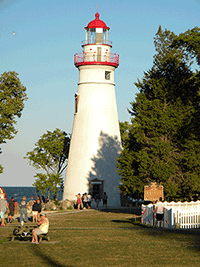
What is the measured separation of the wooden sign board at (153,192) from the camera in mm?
29500

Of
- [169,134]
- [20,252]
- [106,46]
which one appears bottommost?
[20,252]

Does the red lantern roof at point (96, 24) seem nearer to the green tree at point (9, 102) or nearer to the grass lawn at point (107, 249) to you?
the green tree at point (9, 102)

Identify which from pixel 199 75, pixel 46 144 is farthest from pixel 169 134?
pixel 46 144

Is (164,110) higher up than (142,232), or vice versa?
(164,110)

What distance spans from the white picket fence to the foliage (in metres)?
3.98

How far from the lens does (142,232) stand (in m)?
22.4

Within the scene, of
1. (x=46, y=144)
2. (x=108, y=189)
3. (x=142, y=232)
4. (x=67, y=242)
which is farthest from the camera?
(x=46, y=144)

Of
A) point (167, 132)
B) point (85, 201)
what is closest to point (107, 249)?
point (167, 132)

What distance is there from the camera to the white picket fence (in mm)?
25047

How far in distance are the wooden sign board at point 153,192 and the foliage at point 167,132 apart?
142 cm

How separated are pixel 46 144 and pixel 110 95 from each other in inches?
379

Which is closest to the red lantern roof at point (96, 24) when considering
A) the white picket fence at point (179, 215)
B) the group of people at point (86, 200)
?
the group of people at point (86, 200)

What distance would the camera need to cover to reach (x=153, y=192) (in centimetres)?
2977

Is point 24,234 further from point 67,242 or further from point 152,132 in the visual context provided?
point 152,132
